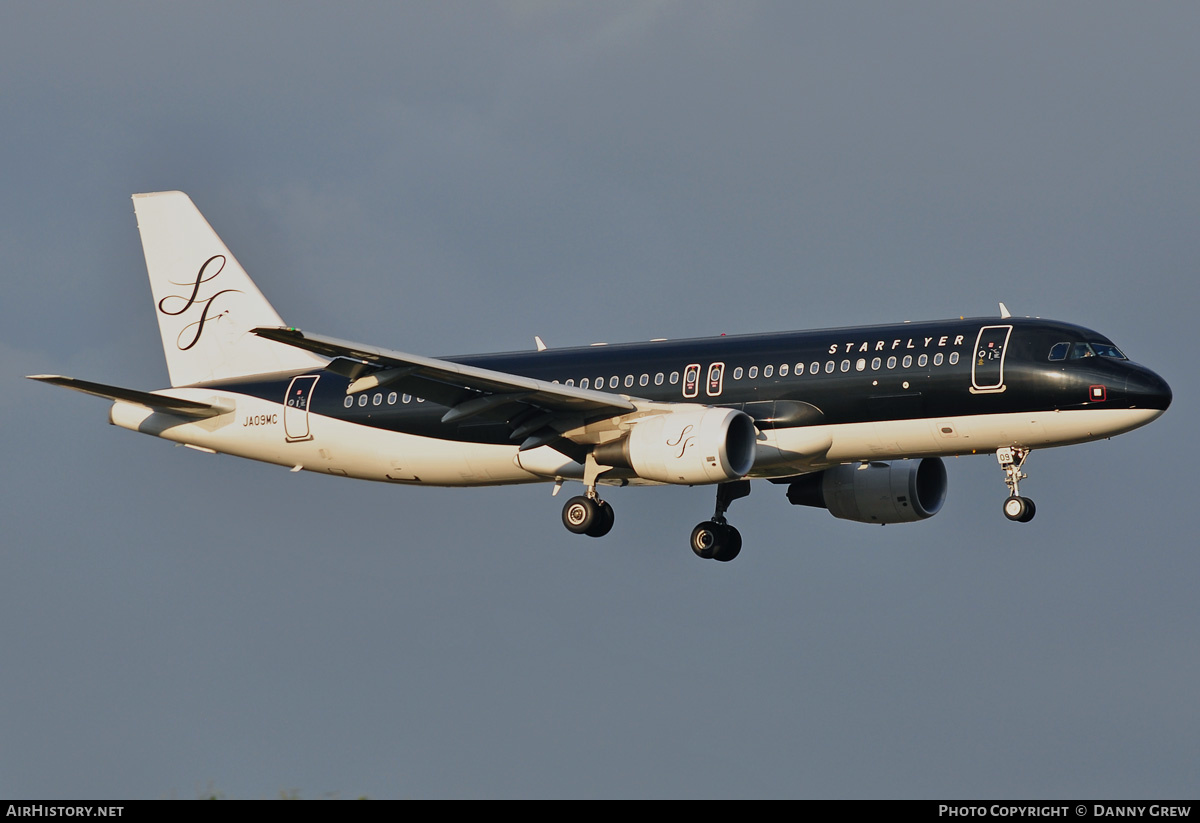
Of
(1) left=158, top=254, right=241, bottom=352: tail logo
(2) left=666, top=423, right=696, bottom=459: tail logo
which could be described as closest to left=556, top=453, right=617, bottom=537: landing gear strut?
(2) left=666, top=423, right=696, bottom=459: tail logo

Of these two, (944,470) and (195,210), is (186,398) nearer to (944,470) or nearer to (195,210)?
(195,210)

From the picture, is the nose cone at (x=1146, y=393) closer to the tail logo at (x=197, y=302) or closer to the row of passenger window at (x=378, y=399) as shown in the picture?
the row of passenger window at (x=378, y=399)

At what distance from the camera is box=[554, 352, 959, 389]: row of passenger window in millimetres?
→ 44719

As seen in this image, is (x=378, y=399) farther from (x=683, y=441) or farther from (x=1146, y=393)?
(x=1146, y=393)

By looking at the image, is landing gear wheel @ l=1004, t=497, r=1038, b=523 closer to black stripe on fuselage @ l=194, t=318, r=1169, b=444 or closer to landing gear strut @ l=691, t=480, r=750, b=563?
black stripe on fuselage @ l=194, t=318, r=1169, b=444

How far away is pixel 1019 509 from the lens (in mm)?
45031

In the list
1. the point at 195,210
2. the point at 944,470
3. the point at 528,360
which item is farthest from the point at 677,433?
the point at 195,210

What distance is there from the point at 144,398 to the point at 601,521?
13688 millimetres

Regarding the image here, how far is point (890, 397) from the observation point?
147 ft

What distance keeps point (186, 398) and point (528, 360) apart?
10.4 m

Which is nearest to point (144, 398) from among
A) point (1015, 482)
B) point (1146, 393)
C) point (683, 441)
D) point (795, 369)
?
point (683, 441)

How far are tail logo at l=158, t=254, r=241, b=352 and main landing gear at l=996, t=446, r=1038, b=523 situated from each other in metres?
24.4

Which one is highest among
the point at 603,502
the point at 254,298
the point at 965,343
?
the point at 254,298
